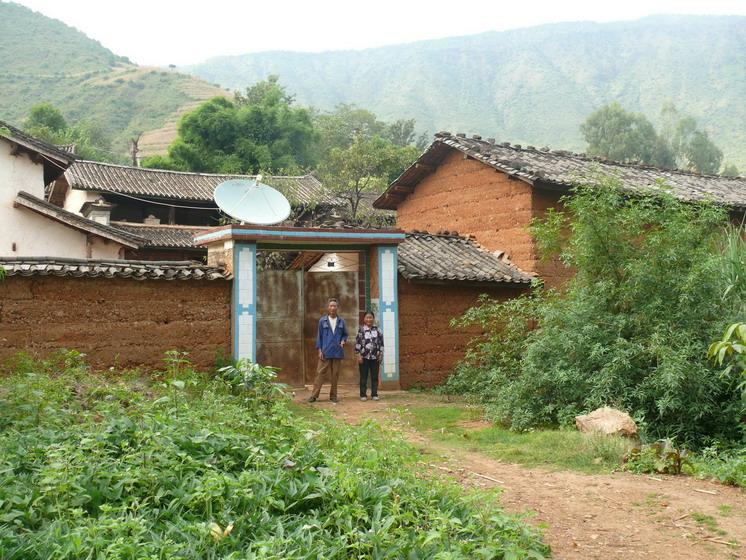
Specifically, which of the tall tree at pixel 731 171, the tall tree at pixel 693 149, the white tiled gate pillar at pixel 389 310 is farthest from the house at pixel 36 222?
the tall tree at pixel 693 149

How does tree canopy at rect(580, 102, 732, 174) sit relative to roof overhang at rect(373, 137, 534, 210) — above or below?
above

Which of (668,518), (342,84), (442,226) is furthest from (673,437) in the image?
(342,84)

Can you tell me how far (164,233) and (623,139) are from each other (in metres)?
36.2

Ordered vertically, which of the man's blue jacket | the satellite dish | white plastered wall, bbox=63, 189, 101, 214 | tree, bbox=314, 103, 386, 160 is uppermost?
tree, bbox=314, 103, 386, 160

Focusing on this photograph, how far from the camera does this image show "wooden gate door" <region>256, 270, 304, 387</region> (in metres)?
13.4

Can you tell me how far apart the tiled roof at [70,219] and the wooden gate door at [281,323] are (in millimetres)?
6364

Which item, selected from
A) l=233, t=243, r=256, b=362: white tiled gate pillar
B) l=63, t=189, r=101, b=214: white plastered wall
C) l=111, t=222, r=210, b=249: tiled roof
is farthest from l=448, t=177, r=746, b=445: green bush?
l=63, t=189, r=101, b=214: white plastered wall

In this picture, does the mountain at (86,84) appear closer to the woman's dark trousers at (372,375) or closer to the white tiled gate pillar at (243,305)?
the white tiled gate pillar at (243,305)

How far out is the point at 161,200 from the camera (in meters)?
27.2

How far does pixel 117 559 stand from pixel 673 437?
6896mm

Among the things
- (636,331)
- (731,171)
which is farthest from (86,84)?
(636,331)

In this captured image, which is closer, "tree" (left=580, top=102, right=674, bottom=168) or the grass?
the grass

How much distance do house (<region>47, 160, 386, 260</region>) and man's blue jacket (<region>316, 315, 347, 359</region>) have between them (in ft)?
43.0

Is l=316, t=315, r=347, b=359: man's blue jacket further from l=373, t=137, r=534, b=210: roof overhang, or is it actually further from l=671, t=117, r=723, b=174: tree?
A: l=671, t=117, r=723, b=174: tree
